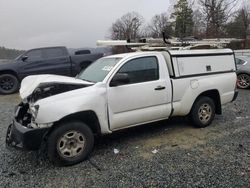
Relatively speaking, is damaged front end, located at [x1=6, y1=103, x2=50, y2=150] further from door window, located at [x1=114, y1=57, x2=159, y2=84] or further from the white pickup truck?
door window, located at [x1=114, y1=57, x2=159, y2=84]

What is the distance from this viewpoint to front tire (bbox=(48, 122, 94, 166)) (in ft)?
14.5

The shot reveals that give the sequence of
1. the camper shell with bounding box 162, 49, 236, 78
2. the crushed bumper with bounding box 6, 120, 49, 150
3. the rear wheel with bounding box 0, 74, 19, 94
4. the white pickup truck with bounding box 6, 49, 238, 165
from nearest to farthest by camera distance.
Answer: the crushed bumper with bounding box 6, 120, 49, 150
the white pickup truck with bounding box 6, 49, 238, 165
the camper shell with bounding box 162, 49, 236, 78
the rear wheel with bounding box 0, 74, 19, 94

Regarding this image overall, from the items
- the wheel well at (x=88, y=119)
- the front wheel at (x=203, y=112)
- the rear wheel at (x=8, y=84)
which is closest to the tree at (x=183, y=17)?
the rear wheel at (x=8, y=84)

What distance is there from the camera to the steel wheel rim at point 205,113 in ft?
20.4

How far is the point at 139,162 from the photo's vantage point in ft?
15.0

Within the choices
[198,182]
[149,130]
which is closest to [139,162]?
[198,182]

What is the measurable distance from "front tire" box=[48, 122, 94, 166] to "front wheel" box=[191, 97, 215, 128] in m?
2.46

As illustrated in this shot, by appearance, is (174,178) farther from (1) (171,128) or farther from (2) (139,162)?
(1) (171,128)

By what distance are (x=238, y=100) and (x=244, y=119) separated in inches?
96.1

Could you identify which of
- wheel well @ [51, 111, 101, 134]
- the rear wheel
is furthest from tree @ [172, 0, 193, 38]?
wheel well @ [51, 111, 101, 134]

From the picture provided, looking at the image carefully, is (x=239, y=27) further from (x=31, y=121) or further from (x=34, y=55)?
(x=31, y=121)

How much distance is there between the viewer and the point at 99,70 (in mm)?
5469

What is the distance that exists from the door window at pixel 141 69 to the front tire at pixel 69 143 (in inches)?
49.0

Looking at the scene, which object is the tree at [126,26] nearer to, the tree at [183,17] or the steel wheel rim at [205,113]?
the tree at [183,17]
